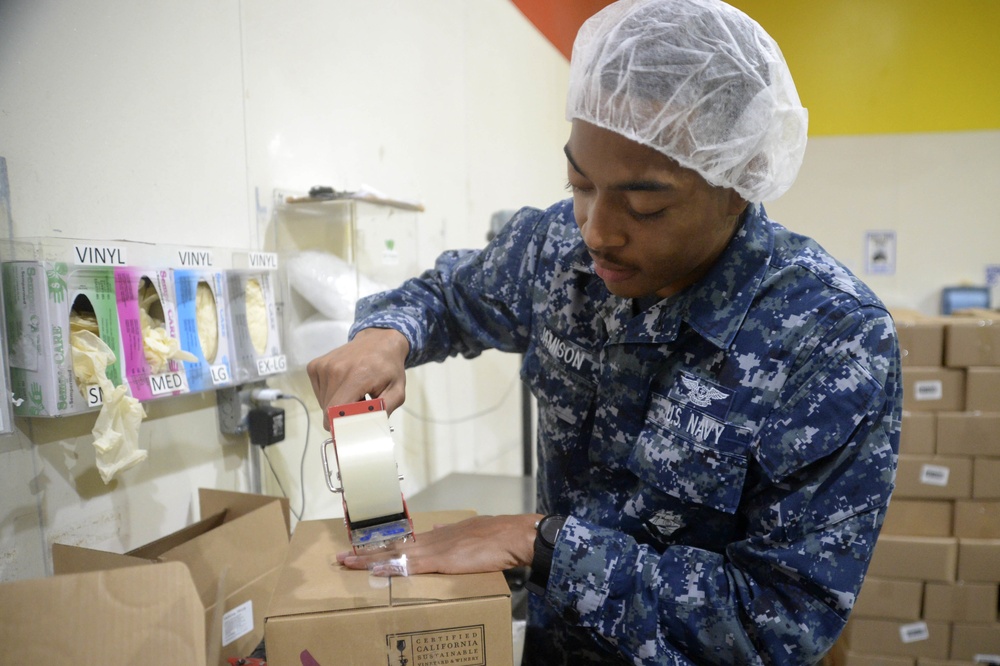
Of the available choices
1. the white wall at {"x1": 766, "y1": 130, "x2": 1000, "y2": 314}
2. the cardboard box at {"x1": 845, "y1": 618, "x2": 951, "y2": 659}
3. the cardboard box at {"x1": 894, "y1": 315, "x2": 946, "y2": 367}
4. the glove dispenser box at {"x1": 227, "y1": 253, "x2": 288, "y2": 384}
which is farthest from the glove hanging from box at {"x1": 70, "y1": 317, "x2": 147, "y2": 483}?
the white wall at {"x1": 766, "y1": 130, "x2": 1000, "y2": 314}

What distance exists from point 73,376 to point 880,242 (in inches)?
177

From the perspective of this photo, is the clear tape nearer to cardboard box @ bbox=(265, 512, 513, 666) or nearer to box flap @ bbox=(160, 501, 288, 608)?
cardboard box @ bbox=(265, 512, 513, 666)

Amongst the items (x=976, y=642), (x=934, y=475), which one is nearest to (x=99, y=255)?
(x=934, y=475)

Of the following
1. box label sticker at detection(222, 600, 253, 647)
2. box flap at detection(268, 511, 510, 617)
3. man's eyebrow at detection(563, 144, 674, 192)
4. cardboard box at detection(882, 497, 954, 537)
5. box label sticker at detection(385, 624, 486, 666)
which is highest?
man's eyebrow at detection(563, 144, 674, 192)

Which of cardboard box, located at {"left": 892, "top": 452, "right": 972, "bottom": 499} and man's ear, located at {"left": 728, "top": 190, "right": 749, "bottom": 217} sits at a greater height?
man's ear, located at {"left": 728, "top": 190, "right": 749, "bottom": 217}

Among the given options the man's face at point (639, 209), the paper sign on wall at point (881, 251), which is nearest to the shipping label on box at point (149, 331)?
the man's face at point (639, 209)

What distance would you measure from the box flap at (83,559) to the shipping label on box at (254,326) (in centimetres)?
46

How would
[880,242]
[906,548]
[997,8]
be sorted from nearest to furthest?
[906,548]
[997,8]
[880,242]

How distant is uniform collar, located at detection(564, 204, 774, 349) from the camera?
96 cm

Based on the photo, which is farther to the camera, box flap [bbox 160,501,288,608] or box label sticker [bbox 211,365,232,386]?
box label sticker [bbox 211,365,232,386]

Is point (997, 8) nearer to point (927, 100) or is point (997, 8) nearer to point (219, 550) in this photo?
point (927, 100)

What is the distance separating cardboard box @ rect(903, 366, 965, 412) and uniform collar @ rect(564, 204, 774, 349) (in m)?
1.95

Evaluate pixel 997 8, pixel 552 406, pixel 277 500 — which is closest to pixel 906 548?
pixel 552 406

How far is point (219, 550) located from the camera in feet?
3.39
